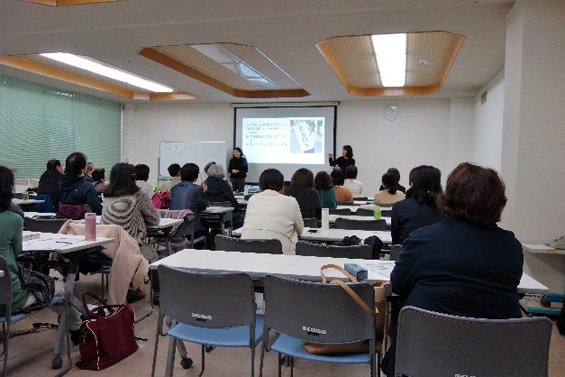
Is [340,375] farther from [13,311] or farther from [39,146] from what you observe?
[39,146]

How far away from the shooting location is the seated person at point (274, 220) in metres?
3.20

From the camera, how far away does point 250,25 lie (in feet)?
16.2

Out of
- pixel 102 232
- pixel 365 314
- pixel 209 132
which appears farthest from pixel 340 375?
pixel 209 132

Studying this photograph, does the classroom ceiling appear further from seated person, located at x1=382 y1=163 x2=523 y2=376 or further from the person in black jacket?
seated person, located at x1=382 y1=163 x2=523 y2=376

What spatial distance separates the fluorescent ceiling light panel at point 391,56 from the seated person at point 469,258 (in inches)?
175

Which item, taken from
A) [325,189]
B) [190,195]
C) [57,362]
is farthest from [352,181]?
[57,362]

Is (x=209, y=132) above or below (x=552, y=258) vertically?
above

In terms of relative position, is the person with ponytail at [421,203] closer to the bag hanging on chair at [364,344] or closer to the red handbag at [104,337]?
the bag hanging on chair at [364,344]

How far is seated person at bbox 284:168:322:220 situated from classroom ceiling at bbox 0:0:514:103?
1.67 metres

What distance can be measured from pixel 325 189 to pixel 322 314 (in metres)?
3.25

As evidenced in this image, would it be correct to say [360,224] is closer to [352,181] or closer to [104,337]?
[104,337]

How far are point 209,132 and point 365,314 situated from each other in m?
9.92

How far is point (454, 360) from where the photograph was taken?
1.50 m

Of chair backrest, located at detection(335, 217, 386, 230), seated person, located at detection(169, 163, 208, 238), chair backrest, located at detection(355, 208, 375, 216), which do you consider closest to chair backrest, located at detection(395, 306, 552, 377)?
chair backrest, located at detection(335, 217, 386, 230)
